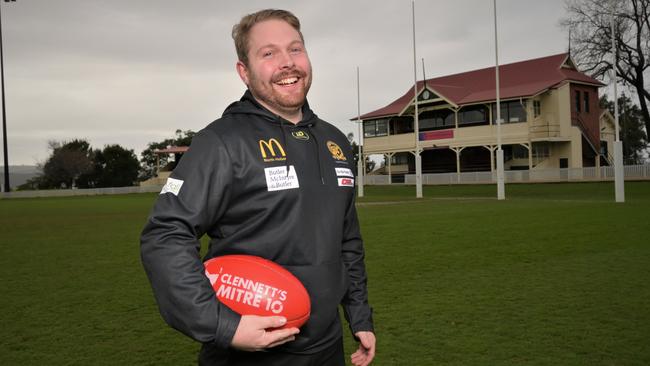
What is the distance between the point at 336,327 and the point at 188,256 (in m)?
0.84

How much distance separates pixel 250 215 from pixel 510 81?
163 feet

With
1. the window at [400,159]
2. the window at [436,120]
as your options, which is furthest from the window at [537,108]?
the window at [400,159]

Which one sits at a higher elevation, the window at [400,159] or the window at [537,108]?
the window at [537,108]

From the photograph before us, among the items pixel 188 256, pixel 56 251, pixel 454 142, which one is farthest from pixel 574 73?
pixel 188 256

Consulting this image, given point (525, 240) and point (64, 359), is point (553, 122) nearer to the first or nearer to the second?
point (525, 240)

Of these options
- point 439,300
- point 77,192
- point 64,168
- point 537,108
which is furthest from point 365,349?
point 64,168

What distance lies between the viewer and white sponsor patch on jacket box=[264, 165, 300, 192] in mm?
2297

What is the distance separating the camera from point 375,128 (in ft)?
185

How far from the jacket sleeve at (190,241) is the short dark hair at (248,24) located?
0.49 metres

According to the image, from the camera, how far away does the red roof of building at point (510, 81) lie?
45031mm

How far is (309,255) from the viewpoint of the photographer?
2379mm

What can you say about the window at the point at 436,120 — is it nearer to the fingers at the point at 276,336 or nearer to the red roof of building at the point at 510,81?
the red roof of building at the point at 510,81

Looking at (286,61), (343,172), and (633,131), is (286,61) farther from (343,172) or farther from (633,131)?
(633,131)

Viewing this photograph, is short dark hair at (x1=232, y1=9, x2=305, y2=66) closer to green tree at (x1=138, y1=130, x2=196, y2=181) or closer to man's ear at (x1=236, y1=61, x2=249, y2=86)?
man's ear at (x1=236, y1=61, x2=249, y2=86)
